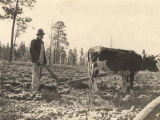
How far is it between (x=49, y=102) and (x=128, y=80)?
3.21m

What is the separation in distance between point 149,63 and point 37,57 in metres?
4.09

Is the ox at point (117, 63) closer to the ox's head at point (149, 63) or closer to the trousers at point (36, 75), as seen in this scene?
the ox's head at point (149, 63)

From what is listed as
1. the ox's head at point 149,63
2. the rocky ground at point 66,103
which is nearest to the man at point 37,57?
the rocky ground at point 66,103

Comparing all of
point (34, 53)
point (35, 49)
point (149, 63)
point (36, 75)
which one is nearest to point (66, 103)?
point (36, 75)

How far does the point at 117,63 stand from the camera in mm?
10070

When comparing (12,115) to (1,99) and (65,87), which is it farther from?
(65,87)

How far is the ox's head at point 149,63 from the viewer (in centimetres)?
1100

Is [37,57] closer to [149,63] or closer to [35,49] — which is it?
[35,49]

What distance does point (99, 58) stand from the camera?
380 inches

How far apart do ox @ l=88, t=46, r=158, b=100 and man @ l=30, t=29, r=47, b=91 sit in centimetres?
148

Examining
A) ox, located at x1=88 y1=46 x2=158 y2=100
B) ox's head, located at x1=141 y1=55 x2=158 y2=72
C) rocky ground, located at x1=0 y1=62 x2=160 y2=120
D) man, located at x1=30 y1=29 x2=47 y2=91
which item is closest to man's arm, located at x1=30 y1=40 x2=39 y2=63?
man, located at x1=30 y1=29 x2=47 y2=91

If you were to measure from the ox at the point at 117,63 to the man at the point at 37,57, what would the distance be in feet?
4.85

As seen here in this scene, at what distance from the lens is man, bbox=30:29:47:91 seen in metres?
9.38

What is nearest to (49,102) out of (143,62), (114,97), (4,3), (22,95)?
(22,95)
